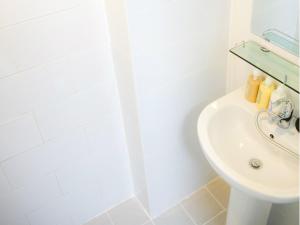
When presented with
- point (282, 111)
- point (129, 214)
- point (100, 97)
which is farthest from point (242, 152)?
point (129, 214)

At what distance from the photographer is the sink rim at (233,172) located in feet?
4.12

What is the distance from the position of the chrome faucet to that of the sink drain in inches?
6.8

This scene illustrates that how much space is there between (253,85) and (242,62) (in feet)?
0.72

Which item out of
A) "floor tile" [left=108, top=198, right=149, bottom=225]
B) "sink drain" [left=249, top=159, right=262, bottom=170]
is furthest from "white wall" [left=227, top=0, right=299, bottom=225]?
"floor tile" [left=108, top=198, right=149, bottom=225]

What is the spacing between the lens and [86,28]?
151 cm

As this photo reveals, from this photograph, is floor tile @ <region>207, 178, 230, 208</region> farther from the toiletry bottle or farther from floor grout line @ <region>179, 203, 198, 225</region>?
the toiletry bottle

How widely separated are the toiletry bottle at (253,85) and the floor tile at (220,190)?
0.83 metres

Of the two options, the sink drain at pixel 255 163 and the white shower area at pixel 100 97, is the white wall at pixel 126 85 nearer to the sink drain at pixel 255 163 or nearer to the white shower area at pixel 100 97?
the white shower area at pixel 100 97

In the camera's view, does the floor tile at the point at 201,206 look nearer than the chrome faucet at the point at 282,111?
No

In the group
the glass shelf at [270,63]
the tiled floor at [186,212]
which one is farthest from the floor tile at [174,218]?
the glass shelf at [270,63]

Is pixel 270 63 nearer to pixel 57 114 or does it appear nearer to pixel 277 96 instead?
pixel 277 96

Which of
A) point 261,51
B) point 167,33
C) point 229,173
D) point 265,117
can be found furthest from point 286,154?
point 167,33

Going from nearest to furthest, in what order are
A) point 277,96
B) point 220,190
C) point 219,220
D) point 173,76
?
point 277,96, point 173,76, point 219,220, point 220,190

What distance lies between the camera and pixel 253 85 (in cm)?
154
